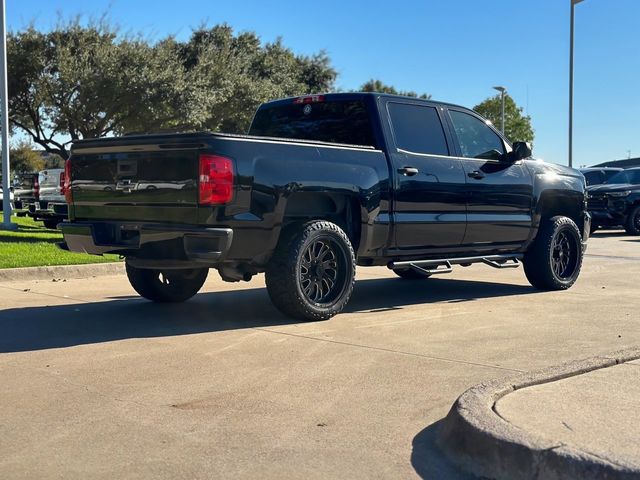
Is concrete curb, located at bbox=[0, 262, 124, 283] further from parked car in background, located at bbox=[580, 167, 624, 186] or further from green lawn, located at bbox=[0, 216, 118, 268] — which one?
parked car in background, located at bbox=[580, 167, 624, 186]

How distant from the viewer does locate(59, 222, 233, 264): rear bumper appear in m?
5.91

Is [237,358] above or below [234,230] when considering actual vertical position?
below

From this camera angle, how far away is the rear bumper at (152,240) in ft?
19.4

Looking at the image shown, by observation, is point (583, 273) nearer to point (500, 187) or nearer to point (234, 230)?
point (500, 187)

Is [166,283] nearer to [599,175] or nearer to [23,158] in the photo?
[599,175]

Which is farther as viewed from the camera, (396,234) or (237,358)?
(396,234)

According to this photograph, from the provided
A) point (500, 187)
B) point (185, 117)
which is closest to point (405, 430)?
point (500, 187)

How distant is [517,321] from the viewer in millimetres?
6941

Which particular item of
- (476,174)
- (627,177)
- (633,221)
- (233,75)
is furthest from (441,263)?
(233,75)

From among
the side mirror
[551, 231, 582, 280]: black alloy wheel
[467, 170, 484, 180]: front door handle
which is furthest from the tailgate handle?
[551, 231, 582, 280]: black alloy wheel

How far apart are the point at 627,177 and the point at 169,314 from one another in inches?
674

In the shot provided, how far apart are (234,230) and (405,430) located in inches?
105

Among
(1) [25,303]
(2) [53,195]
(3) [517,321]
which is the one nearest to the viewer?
(3) [517,321]

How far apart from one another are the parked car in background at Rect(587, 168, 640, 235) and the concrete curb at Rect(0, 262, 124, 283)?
539 inches
